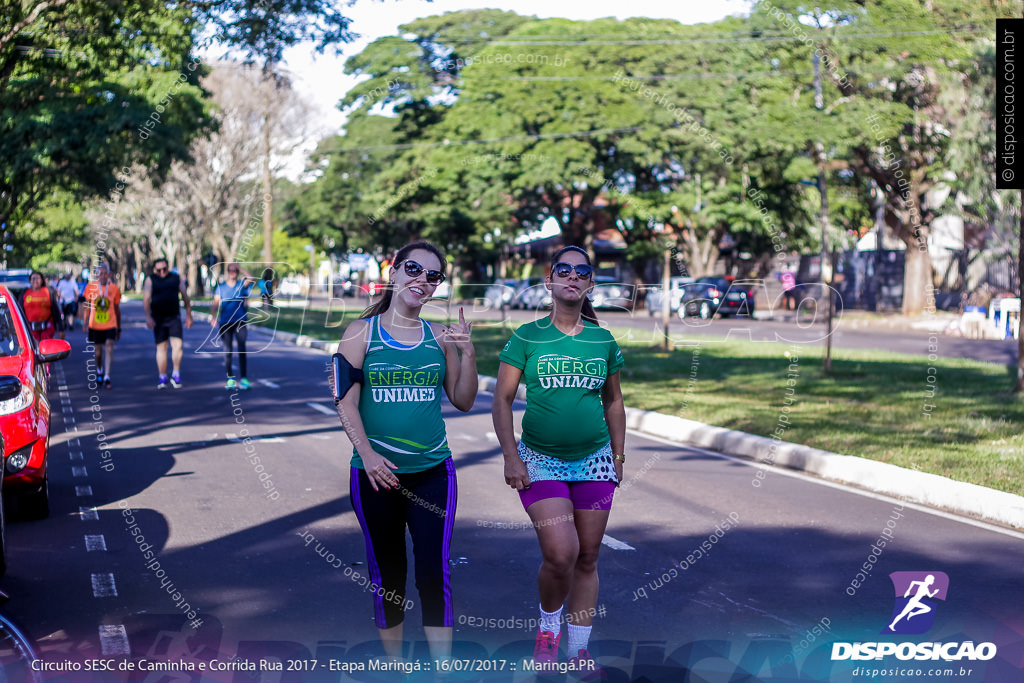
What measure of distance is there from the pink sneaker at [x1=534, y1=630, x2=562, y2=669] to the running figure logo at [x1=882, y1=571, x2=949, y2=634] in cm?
179

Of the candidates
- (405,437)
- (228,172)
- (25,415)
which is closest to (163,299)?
(25,415)

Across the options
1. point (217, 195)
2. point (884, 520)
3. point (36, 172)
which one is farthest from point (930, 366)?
point (217, 195)

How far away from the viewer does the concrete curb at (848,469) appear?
25.1 feet

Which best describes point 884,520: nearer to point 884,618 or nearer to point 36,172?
point 884,618

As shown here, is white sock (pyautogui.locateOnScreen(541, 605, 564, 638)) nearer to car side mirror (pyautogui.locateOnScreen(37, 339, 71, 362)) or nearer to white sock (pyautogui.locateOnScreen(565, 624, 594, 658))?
white sock (pyautogui.locateOnScreen(565, 624, 594, 658))

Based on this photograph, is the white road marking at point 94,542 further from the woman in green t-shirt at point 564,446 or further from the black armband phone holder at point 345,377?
the woman in green t-shirt at point 564,446

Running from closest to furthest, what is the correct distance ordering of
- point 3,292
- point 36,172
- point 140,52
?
point 3,292 → point 140,52 → point 36,172

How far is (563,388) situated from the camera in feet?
14.1

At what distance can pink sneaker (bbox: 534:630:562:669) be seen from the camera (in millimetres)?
4316

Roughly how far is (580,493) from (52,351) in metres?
5.08

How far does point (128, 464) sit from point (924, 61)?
81.9ft

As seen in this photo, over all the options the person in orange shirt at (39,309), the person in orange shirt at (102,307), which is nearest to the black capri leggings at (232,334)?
the person in orange shirt at (102,307)

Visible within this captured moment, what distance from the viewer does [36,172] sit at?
21.1 m

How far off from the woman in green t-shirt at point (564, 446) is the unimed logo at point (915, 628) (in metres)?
1.32
